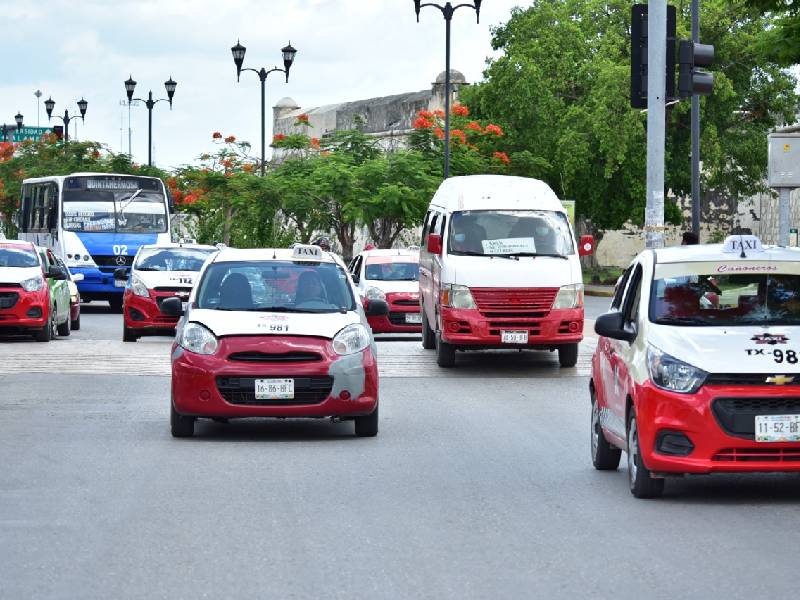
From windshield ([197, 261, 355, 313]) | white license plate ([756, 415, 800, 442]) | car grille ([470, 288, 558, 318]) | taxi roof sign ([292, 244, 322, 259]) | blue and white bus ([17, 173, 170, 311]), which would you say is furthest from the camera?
blue and white bus ([17, 173, 170, 311])

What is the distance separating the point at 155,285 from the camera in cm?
2967

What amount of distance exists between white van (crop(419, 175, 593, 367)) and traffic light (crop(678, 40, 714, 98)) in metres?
2.72

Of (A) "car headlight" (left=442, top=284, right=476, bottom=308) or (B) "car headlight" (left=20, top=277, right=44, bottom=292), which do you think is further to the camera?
(B) "car headlight" (left=20, top=277, right=44, bottom=292)

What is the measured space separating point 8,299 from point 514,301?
376 inches

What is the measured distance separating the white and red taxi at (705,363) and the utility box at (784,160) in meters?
14.4

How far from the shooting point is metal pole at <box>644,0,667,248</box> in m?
22.5

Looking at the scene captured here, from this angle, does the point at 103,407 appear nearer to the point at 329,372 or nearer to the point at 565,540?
the point at 329,372

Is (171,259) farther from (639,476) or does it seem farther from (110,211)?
(639,476)

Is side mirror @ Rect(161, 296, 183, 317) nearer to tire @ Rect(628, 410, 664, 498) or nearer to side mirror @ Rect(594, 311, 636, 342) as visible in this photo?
→ side mirror @ Rect(594, 311, 636, 342)

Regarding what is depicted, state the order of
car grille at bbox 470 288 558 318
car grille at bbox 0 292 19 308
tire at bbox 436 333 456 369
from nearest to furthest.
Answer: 1. car grille at bbox 470 288 558 318
2. tire at bbox 436 333 456 369
3. car grille at bbox 0 292 19 308

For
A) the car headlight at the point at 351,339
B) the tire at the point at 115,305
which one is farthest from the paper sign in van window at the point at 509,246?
the tire at the point at 115,305

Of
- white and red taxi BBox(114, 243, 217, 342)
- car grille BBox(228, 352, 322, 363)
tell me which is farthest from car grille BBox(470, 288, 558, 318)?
car grille BBox(228, 352, 322, 363)

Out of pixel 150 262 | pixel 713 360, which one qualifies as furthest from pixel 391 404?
pixel 150 262

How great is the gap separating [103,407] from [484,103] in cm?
4732
